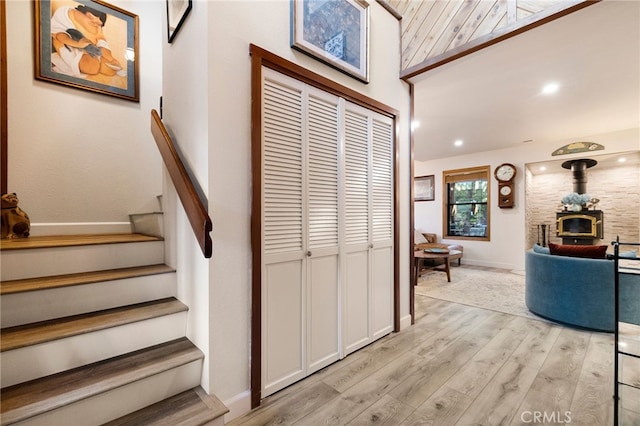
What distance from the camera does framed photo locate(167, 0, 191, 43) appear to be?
172cm

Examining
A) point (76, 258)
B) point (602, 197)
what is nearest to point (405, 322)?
point (76, 258)

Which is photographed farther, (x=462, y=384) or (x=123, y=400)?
(x=462, y=384)

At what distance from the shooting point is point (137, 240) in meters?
1.96

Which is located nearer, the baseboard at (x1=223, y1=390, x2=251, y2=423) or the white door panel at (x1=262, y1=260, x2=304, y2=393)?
the baseboard at (x1=223, y1=390, x2=251, y2=423)

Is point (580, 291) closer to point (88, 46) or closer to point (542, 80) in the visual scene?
point (542, 80)

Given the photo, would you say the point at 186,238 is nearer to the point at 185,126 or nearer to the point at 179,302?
the point at 179,302

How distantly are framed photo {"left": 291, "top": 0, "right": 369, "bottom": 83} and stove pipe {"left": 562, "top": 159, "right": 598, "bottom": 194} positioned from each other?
5453mm

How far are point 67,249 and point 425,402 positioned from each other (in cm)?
241

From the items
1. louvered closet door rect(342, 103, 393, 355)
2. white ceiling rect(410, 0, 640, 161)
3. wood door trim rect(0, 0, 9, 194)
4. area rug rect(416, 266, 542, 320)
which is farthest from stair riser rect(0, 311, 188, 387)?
area rug rect(416, 266, 542, 320)

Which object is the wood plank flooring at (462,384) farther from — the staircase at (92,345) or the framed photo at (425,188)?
the framed photo at (425,188)

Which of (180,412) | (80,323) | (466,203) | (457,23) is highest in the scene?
(457,23)

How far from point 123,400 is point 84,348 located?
329mm

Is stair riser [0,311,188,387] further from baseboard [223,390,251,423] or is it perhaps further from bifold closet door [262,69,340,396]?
bifold closet door [262,69,340,396]

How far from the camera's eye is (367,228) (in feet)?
7.84
